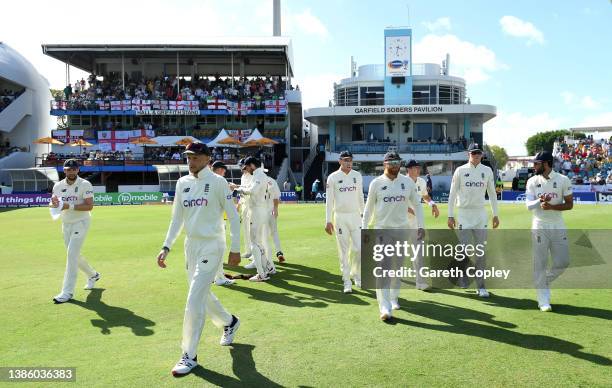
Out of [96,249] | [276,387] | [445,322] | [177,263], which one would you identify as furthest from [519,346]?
[96,249]

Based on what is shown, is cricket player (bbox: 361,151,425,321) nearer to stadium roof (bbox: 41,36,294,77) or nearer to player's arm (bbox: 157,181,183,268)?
player's arm (bbox: 157,181,183,268)

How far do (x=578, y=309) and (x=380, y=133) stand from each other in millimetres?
43438

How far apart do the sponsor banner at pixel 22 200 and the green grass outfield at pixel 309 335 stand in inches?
1059

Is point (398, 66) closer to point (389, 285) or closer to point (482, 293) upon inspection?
→ point (482, 293)

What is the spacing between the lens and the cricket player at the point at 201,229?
5.45 metres

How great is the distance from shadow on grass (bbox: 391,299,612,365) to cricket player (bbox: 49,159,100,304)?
5.40 meters

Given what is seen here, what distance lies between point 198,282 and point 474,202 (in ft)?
16.6

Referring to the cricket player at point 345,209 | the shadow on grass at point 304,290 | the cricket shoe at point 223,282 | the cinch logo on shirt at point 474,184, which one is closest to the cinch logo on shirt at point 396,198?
the cricket player at point 345,209

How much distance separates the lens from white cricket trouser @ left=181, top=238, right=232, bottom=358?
17.6 feet

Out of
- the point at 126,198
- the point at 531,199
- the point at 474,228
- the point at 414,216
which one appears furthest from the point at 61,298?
the point at 126,198

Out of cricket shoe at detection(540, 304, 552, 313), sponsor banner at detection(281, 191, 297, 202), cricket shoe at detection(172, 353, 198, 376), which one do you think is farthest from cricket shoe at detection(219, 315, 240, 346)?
sponsor banner at detection(281, 191, 297, 202)

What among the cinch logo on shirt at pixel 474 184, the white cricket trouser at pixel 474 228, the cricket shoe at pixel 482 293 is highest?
the cinch logo on shirt at pixel 474 184

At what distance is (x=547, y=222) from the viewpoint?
7.44 meters

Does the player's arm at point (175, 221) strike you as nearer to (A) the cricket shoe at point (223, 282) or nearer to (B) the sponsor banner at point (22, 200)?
(A) the cricket shoe at point (223, 282)
